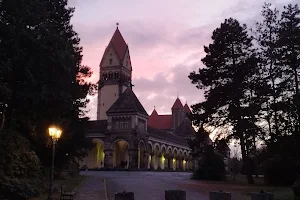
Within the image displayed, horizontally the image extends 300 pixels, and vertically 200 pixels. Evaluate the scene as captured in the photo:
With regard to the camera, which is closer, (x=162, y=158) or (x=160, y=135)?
(x=160, y=135)

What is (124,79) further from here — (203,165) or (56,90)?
(56,90)

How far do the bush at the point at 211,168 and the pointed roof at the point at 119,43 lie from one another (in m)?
54.9

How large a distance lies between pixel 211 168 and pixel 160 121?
70621mm

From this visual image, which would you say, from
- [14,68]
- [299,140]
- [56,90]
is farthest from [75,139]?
[299,140]

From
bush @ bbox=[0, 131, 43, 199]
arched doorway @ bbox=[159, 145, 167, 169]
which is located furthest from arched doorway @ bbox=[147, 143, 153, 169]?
bush @ bbox=[0, 131, 43, 199]

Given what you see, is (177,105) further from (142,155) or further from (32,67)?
(32,67)

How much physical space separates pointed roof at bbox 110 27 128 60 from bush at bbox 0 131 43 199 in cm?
7093

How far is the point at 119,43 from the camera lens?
9406 cm

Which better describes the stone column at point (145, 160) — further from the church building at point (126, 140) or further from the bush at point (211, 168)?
the bush at point (211, 168)

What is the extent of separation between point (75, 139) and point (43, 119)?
6.90m

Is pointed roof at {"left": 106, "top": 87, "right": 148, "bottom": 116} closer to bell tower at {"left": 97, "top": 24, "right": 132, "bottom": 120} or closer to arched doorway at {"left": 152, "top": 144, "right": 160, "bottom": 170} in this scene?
arched doorway at {"left": 152, "top": 144, "right": 160, "bottom": 170}

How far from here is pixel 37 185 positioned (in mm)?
20812

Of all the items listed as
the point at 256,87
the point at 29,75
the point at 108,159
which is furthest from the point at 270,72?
the point at 108,159

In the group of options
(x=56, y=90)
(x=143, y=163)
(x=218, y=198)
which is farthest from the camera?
(x=143, y=163)
